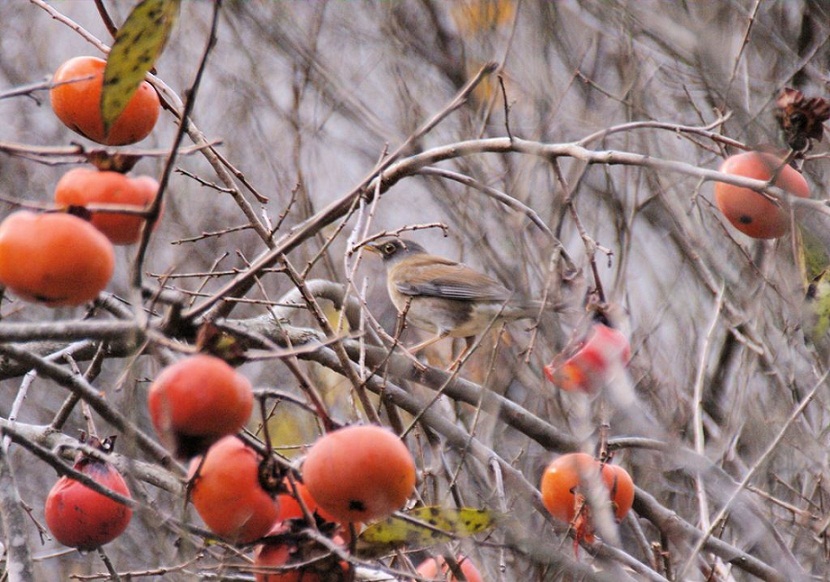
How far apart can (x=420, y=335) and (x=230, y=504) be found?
19.5 feet

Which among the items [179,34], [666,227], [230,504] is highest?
[179,34]

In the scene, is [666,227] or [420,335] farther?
[420,335]

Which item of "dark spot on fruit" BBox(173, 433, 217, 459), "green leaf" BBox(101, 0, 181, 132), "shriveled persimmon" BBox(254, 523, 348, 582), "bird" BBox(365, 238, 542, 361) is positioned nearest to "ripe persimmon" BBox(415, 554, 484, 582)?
"shriveled persimmon" BBox(254, 523, 348, 582)

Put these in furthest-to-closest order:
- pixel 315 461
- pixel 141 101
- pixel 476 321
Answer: pixel 476 321
pixel 141 101
pixel 315 461

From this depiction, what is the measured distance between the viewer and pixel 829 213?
6.67ft

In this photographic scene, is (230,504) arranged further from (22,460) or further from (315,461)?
(22,460)

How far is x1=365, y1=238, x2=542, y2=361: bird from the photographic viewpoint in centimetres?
618

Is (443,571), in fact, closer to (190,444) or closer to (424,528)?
(424,528)

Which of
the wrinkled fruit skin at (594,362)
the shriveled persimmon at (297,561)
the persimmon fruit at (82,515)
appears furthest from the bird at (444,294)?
the shriveled persimmon at (297,561)

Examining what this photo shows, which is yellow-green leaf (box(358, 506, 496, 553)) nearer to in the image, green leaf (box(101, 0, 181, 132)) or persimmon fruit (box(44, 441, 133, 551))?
persimmon fruit (box(44, 441, 133, 551))

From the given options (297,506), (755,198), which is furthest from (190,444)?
(755,198)

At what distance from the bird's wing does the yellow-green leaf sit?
4089mm

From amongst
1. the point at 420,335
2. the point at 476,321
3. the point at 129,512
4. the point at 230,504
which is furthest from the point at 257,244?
the point at 230,504

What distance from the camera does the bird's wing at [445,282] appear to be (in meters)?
6.10
